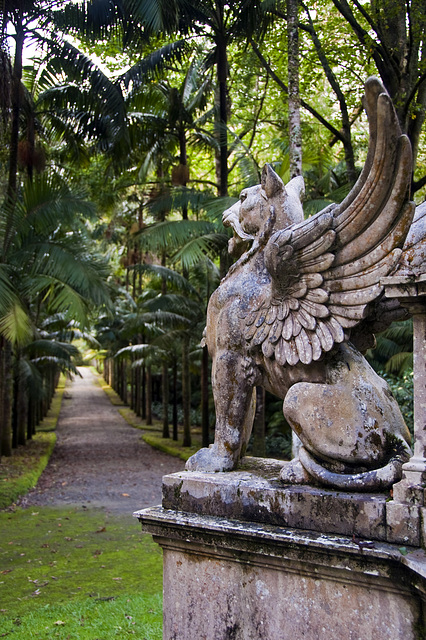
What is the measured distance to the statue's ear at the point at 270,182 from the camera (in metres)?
3.48

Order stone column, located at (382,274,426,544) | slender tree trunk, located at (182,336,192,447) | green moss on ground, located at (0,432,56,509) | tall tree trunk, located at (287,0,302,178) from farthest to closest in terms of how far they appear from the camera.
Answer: slender tree trunk, located at (182,336,192,447) → green moss on ground, located at (0,432,56,509) → tall tree trunk, located at (287,0,302,178) → stone column, located at (382,274,426,544)

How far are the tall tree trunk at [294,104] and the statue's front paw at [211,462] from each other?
4.89 meters

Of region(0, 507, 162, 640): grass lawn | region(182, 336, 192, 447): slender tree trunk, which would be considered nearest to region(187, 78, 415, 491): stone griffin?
region(0, 507, 162, 640): grass lawn

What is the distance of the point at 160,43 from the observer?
46.0 ft

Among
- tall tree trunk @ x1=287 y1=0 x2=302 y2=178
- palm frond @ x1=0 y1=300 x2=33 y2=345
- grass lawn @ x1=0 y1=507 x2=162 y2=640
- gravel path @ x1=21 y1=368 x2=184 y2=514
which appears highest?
tall tree trunk @ x1=287 y1=0 x2=302 y2=178

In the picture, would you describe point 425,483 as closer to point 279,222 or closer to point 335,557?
point 335,557

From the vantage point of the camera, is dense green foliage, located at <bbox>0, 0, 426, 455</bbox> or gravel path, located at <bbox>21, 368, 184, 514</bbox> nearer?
dense green foliage, located at <bbox>0, 0, 426, 455</bbox>

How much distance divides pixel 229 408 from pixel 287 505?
2.38 feet

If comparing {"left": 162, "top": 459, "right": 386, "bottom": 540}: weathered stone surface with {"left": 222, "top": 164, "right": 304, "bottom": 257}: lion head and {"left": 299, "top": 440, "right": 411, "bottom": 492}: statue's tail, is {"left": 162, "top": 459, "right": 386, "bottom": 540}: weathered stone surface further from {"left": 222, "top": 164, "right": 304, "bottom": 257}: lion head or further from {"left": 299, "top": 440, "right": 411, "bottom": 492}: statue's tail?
{"left": 222, "top": 164, "right": 304, "bottom": 257}: lion head

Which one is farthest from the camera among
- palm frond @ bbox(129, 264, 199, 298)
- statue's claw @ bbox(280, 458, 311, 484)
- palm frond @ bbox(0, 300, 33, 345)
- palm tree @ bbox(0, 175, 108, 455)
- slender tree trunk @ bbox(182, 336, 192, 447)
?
slender tree trunk @ bbox(182, 336, 192, 447)

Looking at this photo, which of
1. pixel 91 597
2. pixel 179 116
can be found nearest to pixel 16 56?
pixel 179 116

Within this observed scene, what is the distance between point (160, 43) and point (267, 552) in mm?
13549

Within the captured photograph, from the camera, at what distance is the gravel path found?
10805 mm

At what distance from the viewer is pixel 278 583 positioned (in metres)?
2.97
